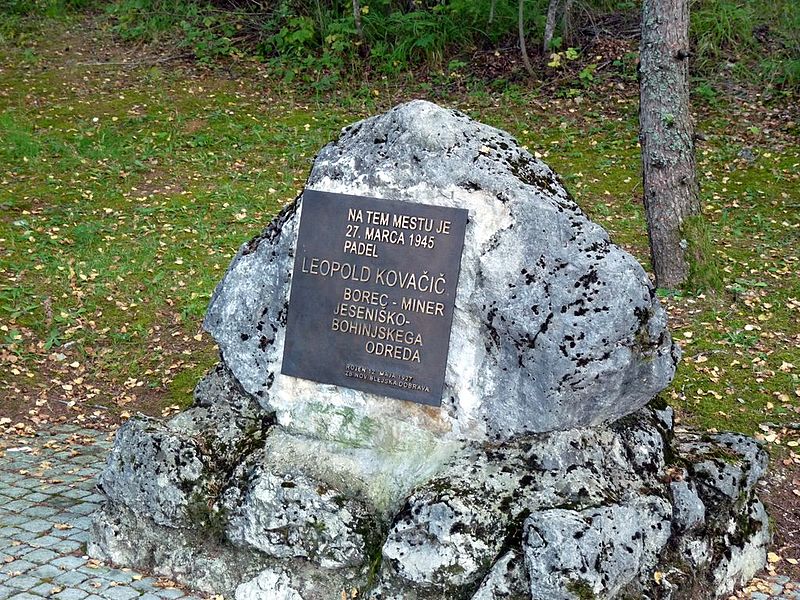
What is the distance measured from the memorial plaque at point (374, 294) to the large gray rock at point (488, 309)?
0.06 m

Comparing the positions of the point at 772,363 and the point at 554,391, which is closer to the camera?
the point at 554,391

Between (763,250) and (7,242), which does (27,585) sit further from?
(763,250)

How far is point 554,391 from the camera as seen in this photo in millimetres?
4453

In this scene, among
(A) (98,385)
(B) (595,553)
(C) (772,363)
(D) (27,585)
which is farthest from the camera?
(A) (98,385)

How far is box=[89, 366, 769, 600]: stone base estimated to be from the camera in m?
4.29

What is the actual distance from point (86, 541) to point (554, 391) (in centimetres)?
271

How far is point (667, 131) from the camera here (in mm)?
8000

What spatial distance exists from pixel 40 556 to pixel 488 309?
2684mm

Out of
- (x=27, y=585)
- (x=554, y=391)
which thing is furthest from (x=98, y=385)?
(x=554, y=391)

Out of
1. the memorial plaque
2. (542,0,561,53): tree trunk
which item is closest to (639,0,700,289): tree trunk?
the memorial plaque

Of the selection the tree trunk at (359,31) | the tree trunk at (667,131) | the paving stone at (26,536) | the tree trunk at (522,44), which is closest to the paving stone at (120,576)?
the paving stone at (26,536)

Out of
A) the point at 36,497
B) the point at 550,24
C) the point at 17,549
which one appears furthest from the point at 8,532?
the point at 550,24

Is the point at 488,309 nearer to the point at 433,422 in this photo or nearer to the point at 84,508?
the point at 433,422

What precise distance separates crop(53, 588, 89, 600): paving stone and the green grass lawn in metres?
2.60
